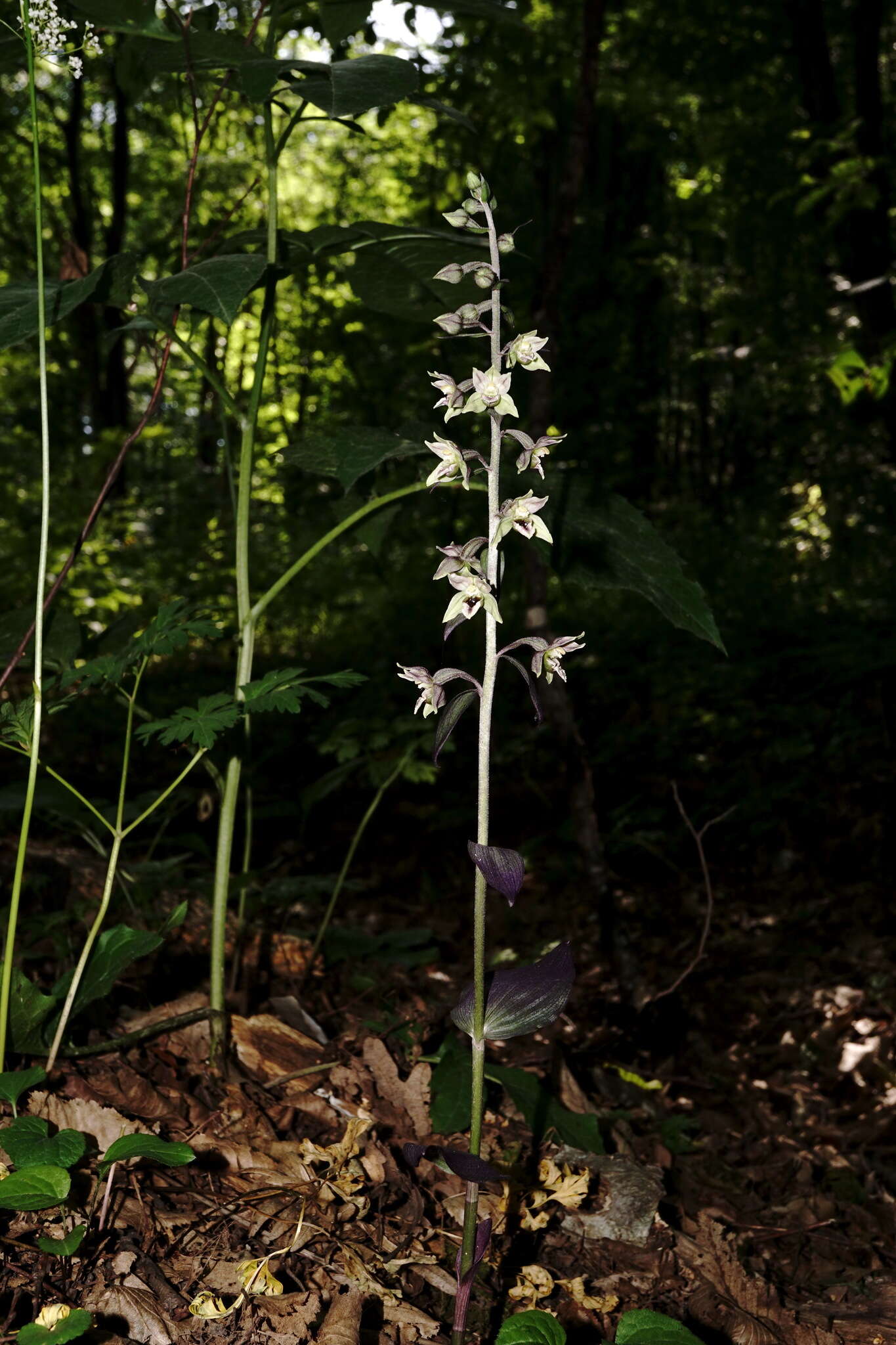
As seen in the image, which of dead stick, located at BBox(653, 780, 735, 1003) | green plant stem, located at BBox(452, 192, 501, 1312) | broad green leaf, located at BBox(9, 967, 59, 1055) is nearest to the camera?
green plant stem, located at BBox(452, 192, 501, 1312)

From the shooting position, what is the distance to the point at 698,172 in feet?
39.7

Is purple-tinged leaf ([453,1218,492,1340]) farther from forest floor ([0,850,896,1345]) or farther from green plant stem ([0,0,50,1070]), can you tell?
green plant stem ([0,0,50,1070])

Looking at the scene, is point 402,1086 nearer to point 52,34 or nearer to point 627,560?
point 627,560

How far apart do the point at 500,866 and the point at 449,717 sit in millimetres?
201

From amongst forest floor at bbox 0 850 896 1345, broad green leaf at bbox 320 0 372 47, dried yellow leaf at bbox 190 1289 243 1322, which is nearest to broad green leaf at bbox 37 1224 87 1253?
forest floor at bbox 0 850 896 1345

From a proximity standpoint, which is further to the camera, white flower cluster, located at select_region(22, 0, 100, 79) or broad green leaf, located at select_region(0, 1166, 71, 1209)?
white flower cluster, located at select_region(22, 0, 100, 79)

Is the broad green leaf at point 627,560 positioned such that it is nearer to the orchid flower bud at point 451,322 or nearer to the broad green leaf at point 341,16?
the orchid flower bud at point 451,322

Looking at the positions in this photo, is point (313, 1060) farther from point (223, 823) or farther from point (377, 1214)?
point (223, 823)

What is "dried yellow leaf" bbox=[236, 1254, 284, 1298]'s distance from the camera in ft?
4.52

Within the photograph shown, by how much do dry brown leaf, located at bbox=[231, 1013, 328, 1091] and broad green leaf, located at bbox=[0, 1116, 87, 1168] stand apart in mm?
641

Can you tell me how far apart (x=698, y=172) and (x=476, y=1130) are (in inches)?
526

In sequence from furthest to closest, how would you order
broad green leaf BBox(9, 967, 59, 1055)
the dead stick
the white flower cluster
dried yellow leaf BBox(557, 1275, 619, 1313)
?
the dead stick → broad green leaf BBox(9, 967, 59, 1055) → dried yellow leaf BBox(557, 1275, 619, 1313) → the white flower cluster

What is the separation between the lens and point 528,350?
1.24 m

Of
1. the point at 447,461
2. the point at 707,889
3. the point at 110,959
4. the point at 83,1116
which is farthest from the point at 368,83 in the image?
the point at 707,889
